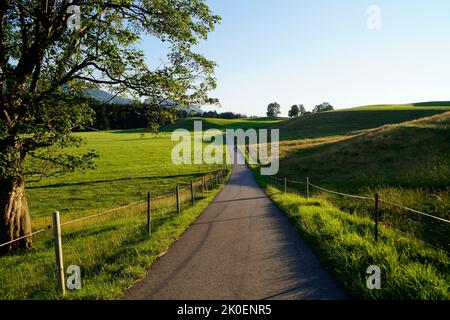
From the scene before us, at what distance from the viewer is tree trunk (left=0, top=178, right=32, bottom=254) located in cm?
1170

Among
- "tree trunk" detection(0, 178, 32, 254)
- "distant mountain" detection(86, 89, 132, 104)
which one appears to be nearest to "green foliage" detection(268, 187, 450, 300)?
"distant mountain" detection(86, 89, 132, 104)

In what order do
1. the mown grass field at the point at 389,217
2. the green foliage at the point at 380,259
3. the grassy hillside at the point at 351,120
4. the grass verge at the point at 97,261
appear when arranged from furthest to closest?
the grassy hillside at the point at 351,120, the grass verge at the point at 97,261, the mown grass field at the point at 389,217, the green foliage at the point at 380,259

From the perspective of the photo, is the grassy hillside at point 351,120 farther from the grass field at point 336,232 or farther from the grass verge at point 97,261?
the grass verge at point 97,261

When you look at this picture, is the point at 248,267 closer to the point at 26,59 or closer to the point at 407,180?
the point at 26,59

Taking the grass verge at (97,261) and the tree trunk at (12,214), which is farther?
the tree trunk at (12,214)

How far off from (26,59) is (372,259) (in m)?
12.3

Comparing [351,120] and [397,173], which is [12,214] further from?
[351,120]

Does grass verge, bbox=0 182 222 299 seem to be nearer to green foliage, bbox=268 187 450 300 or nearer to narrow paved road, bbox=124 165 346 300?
narrow paved road, bbox=124 165 346 300

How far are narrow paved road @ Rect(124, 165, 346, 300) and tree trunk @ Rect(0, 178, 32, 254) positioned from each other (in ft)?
21.6

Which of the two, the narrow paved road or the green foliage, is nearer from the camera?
the green foliage

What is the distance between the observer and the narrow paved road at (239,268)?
598 centimetres

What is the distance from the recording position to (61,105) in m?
10.5

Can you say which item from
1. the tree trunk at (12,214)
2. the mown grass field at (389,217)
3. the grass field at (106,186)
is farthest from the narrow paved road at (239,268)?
the grass field at (106,186)

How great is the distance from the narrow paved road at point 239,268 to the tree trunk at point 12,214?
659cm
